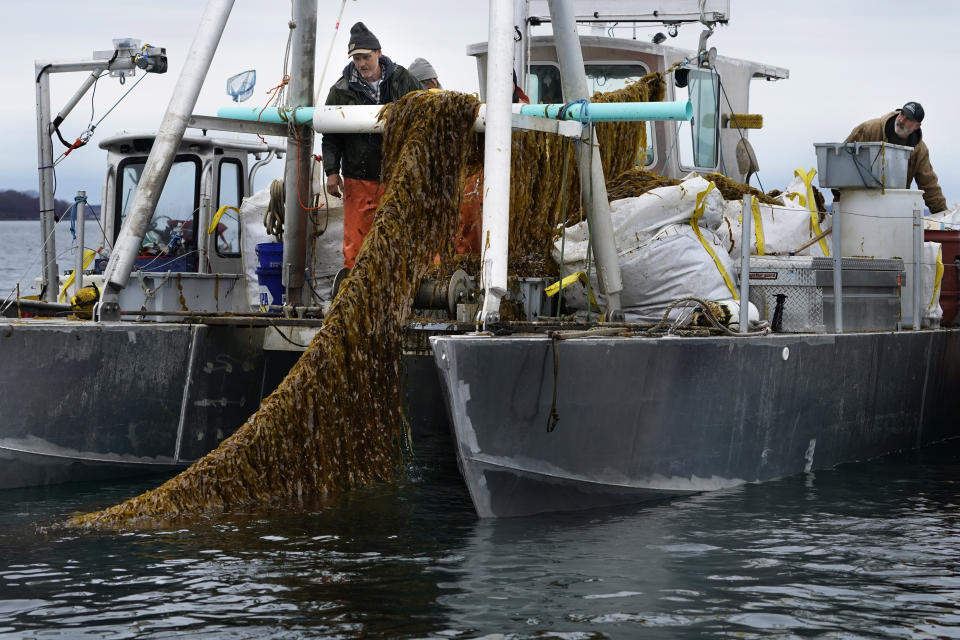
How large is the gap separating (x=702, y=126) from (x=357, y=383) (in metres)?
5.29

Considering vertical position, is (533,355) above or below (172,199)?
below

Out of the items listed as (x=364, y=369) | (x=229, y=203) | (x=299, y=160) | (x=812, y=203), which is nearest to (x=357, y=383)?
(x=364, y=369)

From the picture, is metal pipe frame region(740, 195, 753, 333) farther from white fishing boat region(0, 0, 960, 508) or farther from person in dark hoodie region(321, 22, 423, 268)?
person in dark hoodie region(321, 22, 423, 268)

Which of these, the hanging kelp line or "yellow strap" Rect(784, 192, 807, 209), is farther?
"yellow strap" Rect(784, 192, 807, 209)

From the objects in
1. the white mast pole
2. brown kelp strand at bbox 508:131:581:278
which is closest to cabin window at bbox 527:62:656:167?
brown kelp strand at bbox 508:131:581:278

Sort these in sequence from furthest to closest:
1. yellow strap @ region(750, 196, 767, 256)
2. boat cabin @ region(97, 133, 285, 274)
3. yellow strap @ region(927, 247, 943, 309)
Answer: boat cabin @ region(97, 133, 285, 274) → yellow strap @ region(927, 247, 943, 309) → yellow strap @ region(750, 196, 767, 256)

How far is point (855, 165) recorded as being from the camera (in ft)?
35.9

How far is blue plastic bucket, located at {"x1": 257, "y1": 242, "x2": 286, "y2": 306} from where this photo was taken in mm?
A: 11383

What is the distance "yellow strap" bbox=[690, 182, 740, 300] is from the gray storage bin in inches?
68.9

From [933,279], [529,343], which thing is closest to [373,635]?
[529,343]

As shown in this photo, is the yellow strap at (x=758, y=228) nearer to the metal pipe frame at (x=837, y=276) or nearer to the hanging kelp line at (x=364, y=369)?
the metal pipe frame at (x=837, y=276)

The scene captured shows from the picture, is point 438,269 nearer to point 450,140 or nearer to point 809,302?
point 450,140

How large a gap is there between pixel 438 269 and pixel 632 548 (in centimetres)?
305

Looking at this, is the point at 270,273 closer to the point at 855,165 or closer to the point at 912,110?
the point at 855,165
